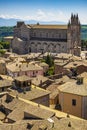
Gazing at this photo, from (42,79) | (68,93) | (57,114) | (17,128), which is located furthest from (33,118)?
(42,79)

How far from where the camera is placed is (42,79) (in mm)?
52469

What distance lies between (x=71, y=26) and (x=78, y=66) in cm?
5502

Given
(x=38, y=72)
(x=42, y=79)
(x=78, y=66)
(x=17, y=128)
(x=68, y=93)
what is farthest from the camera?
(x=38, y=72)

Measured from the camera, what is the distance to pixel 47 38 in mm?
116750

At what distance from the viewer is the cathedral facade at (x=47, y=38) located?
110 metres

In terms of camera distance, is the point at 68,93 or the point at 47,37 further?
the point at 47,37

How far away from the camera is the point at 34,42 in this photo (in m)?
115

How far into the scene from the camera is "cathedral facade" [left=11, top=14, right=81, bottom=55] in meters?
110

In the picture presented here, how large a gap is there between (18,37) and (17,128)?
9500 centimetres

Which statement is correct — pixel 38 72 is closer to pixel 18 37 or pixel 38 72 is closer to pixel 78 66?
pixel 78 66

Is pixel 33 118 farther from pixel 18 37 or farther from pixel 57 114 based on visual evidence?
pixel 18 37

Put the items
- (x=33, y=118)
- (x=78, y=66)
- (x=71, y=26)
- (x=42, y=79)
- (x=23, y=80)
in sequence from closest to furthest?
(x=33, y=118) < (x=23, y=80) < (x=42, y=79) < (x=78, y=66) < (x=71, y=26)

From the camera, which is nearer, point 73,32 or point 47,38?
point 73,32

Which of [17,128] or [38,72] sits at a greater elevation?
[17,128]
